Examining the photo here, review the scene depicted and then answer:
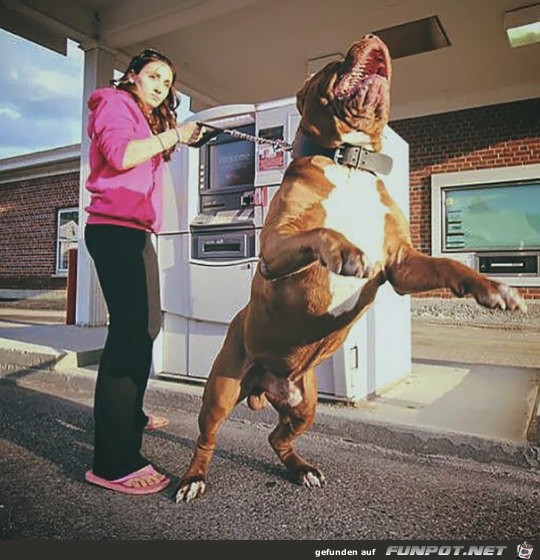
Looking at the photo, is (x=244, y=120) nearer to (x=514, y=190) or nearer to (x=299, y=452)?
(x=299, y=452)

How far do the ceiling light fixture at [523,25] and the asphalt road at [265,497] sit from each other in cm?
445

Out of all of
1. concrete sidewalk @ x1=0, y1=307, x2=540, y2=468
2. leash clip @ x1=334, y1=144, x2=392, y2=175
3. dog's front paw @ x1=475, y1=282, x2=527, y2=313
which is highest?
leash clip @ x1=334, y1=144, x2=392, y2=175

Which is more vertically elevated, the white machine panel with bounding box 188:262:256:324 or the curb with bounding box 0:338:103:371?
the white machine panel with bounding box 188:262:256:324

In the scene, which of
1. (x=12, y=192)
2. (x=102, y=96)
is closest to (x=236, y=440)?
(x=102, y=96)

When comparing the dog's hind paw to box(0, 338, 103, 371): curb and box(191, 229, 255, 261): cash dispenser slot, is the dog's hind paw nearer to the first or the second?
box(191, 229, 255, 261): cash dispenser slot

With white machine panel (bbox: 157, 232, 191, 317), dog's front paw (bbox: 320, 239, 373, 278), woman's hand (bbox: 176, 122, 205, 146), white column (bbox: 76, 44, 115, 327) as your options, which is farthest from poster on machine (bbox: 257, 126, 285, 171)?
white column (bbox: 76, 44, 115, 327)

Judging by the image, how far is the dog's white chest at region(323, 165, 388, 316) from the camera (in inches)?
51.8

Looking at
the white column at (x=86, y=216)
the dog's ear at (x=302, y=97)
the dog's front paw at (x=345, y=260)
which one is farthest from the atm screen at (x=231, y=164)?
the white column at (x=86, y=216)

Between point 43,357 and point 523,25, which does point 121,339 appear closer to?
point 43,357

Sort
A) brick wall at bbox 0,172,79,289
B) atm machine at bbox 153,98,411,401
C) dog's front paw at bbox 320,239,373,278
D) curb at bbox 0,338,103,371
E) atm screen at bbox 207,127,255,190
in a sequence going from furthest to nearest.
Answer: brick wall at bbox 0,172,79,289, curb at bbox 0,338,103,371, atm screen at bbox 207,127,255,190, atm machine at bbox 153,98,411,401, dog's front paw at bbox 320,239,373,278

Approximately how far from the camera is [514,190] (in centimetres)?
688

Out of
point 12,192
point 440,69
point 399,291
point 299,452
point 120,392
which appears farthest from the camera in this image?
point 12,192

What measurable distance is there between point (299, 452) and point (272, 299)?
4.41 feet

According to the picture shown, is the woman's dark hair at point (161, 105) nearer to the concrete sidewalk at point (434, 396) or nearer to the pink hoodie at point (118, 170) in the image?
the pink hoodie at point (118, 170)
